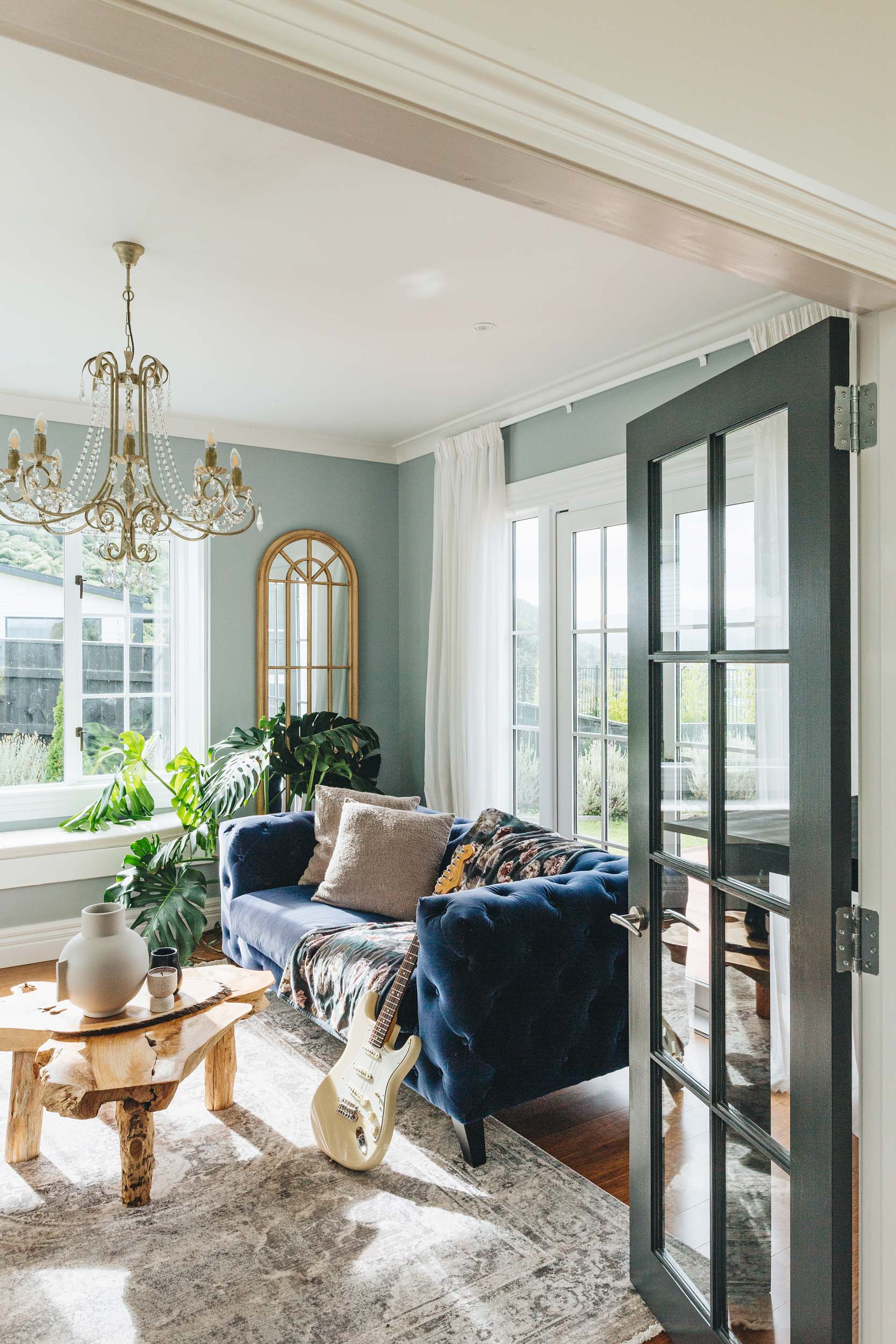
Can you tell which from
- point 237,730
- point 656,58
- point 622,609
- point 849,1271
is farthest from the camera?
point 237,730

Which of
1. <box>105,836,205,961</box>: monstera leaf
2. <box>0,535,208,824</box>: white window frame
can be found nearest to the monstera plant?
<box>105,836,205,961</box>: monstera leaf

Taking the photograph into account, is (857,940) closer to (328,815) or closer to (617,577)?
(617,577)

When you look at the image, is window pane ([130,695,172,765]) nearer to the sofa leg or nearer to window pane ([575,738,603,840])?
window pane ([575,738,603,840])

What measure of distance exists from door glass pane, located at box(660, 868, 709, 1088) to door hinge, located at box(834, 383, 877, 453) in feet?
2.59

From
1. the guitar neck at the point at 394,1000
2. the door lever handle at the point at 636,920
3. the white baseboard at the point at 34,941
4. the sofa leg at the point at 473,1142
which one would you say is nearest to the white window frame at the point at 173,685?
the white baseboard at the point at 34,941

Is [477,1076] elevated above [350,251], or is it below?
below

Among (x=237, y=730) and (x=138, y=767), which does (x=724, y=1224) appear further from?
(x=138, y=767)

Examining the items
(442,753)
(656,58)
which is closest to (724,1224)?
(656,58)

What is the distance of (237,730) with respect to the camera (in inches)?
177

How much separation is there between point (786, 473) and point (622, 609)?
247cm

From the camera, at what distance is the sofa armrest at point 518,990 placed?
7.97ft

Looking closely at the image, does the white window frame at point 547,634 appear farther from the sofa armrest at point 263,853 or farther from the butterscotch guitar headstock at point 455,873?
the butterscotch guitar headstock at point 455,873

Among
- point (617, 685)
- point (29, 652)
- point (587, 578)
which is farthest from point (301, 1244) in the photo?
point (29, 652)

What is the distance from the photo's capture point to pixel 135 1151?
2283mm
